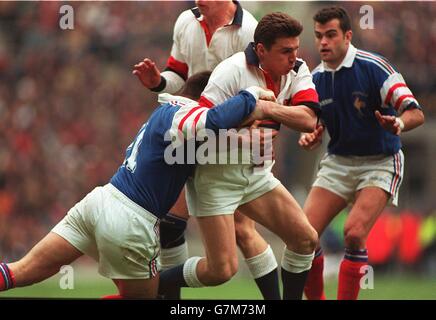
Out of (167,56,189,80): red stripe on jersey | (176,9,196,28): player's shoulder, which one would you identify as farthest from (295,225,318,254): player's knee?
(176,9,196,28): player's shoulder

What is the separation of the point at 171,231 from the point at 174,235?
0.13 feet

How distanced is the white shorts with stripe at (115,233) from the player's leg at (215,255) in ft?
1.17

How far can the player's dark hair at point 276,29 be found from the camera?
6.20m

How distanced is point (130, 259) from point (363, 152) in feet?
7.46

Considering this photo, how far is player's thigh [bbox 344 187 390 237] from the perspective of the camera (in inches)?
278

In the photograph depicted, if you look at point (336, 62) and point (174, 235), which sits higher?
point (336, 62)

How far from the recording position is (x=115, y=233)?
5992 mm

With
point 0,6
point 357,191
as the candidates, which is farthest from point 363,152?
point 0,6

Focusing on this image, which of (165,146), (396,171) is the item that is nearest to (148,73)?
(165,146)

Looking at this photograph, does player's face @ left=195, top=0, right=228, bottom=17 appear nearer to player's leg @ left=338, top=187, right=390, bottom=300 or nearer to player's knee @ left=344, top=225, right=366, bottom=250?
player's leg @ left=338, top=187, right=390, bottom=300

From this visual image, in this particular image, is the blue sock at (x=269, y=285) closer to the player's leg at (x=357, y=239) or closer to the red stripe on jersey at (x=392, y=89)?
the player's leg at (x=357, y=239)

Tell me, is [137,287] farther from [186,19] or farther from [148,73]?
[186,19]

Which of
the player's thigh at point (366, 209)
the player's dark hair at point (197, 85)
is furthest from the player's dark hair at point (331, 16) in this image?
the player's thigh at point (366, 209)

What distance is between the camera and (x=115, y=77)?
1617 centimetres
